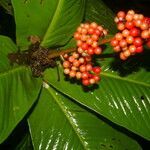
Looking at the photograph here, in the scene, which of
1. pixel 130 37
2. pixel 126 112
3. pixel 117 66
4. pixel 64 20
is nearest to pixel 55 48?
pixel 64 20

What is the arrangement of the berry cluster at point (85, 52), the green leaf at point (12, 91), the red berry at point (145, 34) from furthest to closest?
1. the green leaf at point (12, 91)
2. the berry cluster at point (85, 52)
3. the red berry at point (145, 34)

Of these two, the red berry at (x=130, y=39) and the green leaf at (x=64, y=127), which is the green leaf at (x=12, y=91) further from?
the red berry at (x=130, y=39)

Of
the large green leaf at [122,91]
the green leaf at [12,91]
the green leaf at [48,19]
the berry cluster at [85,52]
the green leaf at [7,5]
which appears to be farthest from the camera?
the green leaf at [7,5]

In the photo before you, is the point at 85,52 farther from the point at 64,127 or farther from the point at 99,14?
→ the point at 99,14

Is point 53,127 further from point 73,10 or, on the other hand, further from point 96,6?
point 96,6

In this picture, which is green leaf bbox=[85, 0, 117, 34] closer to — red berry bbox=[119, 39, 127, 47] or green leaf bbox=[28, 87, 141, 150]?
green leaf bbox=[28, 87, 141, 150]

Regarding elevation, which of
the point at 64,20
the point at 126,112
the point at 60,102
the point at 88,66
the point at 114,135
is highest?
the point at 64,20

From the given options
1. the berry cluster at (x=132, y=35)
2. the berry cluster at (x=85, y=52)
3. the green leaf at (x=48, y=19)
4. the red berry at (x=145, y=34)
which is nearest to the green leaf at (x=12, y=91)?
the green leaf at (x=48, y=19)

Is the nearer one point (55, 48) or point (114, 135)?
point (55, 48)
